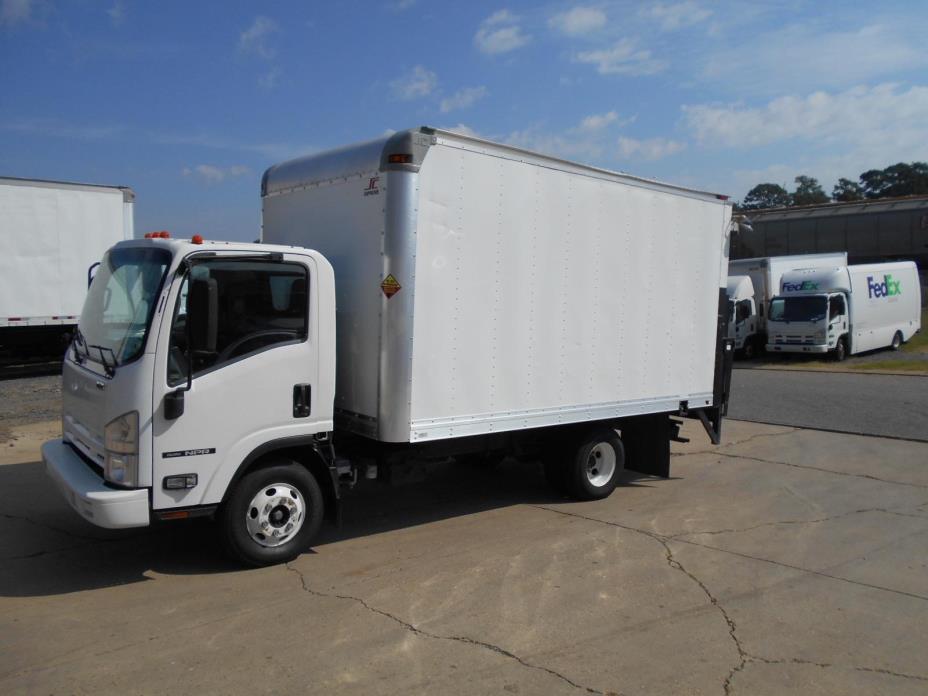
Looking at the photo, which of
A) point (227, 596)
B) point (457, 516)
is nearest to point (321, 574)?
point (227, 596)

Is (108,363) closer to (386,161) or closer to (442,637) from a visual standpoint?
(386,161)

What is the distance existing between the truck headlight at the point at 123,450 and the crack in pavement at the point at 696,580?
387cm

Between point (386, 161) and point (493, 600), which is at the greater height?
point (386, 161)

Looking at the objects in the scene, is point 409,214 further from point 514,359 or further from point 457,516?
point 457,516

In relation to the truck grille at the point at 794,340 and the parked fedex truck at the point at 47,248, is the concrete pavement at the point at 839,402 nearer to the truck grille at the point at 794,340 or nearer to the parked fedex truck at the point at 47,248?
the truck grille at the point at 794,340

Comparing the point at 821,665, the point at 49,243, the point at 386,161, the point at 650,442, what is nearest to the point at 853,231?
the point at 650,442

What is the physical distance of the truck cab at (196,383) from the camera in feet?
17.2

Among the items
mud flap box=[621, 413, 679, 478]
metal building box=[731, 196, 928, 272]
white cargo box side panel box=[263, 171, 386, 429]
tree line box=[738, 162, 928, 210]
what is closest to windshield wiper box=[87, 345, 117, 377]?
white cargo box side panel box=[263, 171, 386, 429]

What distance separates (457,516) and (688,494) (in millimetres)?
2758

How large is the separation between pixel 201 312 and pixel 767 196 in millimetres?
95455

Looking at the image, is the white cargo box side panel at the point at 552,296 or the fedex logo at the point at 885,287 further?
the fedex logo at the point at 885,287

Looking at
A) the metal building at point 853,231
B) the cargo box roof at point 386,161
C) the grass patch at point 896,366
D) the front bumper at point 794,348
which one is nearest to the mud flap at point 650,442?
the cargo box roof at point 386,161

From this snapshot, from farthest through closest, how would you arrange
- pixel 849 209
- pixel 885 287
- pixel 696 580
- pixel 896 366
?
1. pixel 849 209
2. pixel 885 287
3. pixel 896 366
4. pixel 696 580

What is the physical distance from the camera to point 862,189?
8350 cm
